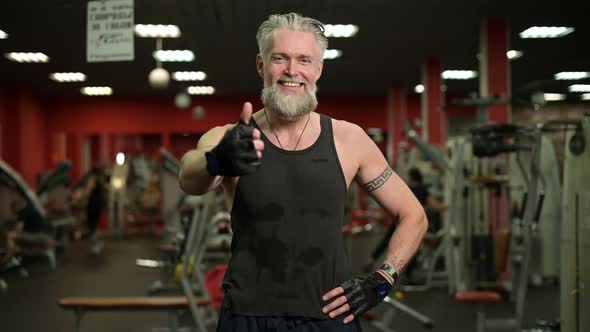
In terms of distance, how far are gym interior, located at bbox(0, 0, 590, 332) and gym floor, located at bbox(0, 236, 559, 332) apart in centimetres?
3

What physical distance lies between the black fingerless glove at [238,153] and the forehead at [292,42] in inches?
14.8

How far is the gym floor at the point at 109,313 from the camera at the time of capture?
4.56 meters

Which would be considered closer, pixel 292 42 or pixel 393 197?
pixel 292 42

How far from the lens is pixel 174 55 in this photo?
365cm

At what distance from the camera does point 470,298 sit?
361 centimetres

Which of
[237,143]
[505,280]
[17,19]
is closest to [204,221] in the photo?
[17,19]

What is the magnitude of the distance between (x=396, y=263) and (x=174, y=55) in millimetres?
2429

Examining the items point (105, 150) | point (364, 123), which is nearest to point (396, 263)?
point (364, 123)

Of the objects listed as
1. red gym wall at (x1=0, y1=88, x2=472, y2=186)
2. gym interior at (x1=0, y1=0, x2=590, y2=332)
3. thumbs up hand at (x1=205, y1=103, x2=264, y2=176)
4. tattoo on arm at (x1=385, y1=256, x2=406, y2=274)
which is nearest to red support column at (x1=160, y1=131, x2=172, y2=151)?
red gym wall at (x1=0, y1=88, x2=472, y2=186)

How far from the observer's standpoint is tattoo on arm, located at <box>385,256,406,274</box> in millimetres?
1665

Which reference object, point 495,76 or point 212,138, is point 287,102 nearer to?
point 212,138

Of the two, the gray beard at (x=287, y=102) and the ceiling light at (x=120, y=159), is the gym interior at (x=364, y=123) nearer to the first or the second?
the gray beard at (x=287, y=102)

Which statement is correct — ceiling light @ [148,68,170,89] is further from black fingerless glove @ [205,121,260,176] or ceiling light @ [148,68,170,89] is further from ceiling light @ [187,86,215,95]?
black fingerless glove @ [205,121,260,176]

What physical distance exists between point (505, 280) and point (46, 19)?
5.44 meters
